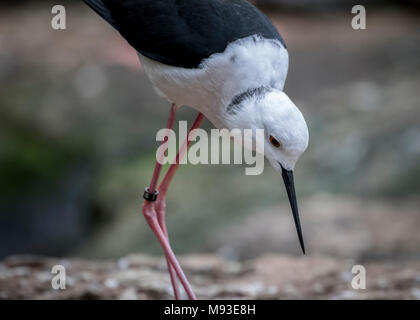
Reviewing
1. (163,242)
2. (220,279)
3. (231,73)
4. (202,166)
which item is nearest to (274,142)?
(231,73)

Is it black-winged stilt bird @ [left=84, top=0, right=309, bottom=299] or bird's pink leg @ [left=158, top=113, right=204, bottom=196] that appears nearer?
black-winged stilt bird @ [left=84, top=0, right=309, bottom=299]

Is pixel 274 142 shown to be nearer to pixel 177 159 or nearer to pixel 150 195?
pixel 177 159

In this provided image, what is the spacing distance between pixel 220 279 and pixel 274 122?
1724mm

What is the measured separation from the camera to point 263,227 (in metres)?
5.09

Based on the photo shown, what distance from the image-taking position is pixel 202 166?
21.5ft

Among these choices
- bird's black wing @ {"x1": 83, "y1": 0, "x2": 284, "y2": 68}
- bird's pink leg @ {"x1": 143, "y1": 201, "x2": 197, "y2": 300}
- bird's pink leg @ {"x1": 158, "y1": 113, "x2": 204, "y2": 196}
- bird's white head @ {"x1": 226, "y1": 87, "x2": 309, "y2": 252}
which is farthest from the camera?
bird's pink leg @ {"x1": 158, "y1": 113, "x2": 204, "y2": 196}

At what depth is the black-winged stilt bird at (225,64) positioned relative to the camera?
111 inches

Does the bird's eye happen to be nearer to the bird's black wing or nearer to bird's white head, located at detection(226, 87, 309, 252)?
→ bird's white head, located at detection(226, 87, 309, 252)

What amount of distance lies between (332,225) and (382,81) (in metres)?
3.62

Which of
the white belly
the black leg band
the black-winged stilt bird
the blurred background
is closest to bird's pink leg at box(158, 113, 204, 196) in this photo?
the black leg band

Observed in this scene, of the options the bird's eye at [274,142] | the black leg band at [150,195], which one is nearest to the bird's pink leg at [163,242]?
the black leg band at [150,195]

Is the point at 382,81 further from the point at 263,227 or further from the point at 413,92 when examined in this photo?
the point at 263,227

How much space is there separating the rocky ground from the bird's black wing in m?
1.53

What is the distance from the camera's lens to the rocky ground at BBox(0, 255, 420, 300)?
3695 millimetres
